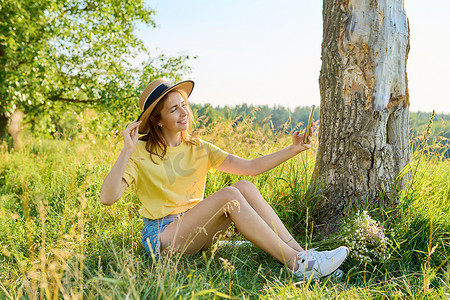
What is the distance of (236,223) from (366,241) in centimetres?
96

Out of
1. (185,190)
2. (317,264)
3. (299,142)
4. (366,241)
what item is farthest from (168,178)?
(366,241)

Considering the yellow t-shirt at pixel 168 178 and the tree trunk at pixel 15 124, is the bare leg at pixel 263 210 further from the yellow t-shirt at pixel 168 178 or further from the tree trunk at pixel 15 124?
the tree trunk at pixel 15 124

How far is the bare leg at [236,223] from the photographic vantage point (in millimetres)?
2674

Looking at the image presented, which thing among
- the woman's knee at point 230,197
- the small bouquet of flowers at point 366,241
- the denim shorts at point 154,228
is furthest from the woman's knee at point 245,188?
the small bouquet of flowers at point 366,241

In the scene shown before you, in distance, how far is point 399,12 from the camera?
3.34m

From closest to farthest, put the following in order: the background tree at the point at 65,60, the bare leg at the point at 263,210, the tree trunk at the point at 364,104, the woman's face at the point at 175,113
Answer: the bare leg at the point at 263,210
the woman's face at the point at 175,113
the tree trunk at the point at 364,104
the background tree at the point at 65,60

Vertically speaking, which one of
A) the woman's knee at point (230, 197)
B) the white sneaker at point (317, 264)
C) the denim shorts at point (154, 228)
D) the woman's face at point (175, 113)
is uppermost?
the woman's face at point (175, 113)

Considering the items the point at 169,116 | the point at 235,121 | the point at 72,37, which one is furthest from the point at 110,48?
the point at 169,116

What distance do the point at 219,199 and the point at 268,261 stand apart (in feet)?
2.28

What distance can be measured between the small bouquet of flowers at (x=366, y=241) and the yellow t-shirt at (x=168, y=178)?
1168mm

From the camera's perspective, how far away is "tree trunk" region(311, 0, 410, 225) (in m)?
3.25

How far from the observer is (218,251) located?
3.04 m

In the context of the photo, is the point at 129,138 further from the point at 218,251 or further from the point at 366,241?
the point at 366,241

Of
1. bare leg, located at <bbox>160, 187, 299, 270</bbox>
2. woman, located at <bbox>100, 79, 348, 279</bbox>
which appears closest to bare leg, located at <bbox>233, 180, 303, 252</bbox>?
woman, located at <bbox>100, 79, 348, 279</bbox>
